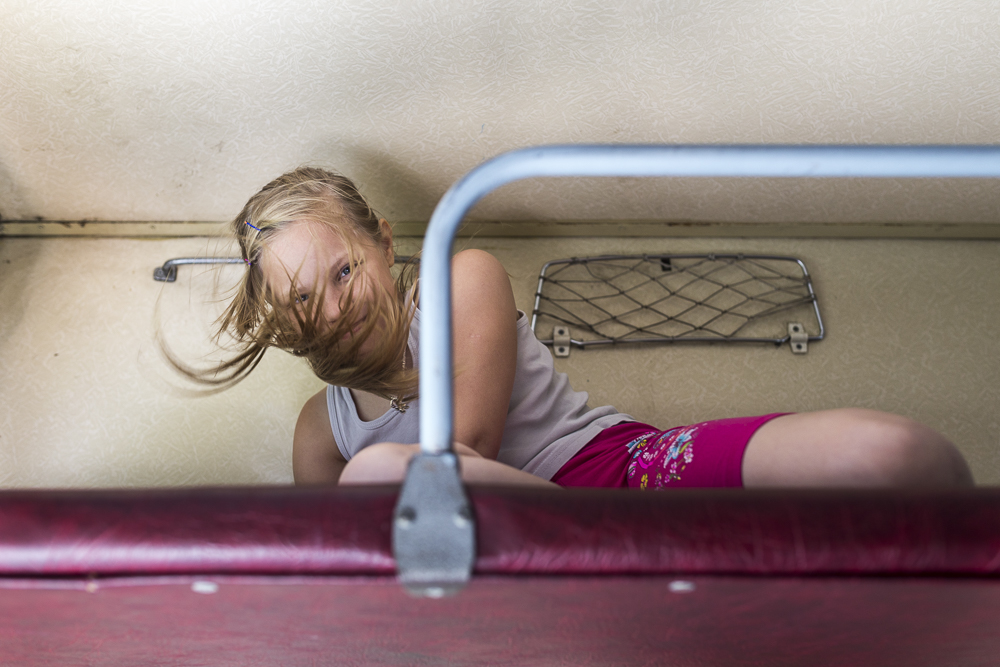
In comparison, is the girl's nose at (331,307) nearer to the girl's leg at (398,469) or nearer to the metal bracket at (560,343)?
the girl's leg at (398,469)

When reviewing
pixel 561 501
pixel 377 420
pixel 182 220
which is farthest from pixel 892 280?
pixel 182 220

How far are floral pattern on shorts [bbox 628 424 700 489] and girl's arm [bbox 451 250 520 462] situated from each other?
170mm

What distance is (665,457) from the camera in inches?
28.1

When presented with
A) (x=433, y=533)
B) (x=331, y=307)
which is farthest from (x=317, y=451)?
(x=433, y=533)

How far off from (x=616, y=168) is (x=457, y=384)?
1.39ft

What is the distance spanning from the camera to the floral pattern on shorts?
688 mm

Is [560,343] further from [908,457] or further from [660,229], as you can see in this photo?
[908,457]

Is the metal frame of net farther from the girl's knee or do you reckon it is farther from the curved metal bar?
the curved metal bar

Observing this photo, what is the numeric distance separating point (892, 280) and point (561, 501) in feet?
3.62

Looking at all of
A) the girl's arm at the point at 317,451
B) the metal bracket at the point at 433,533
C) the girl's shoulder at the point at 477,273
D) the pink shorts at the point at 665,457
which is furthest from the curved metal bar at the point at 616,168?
the girl's arm at the point at 317,451

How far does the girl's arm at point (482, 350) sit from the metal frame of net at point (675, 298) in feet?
1.03

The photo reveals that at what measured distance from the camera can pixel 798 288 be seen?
46.1 inches

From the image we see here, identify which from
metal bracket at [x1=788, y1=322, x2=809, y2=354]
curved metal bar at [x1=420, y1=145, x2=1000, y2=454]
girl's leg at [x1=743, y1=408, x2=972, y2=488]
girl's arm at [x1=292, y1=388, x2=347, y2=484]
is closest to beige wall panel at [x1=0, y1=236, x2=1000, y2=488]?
metal bracket at [x1=788, y1=322, x2=809, y2=354]

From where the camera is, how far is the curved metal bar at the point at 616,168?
1.17ft
